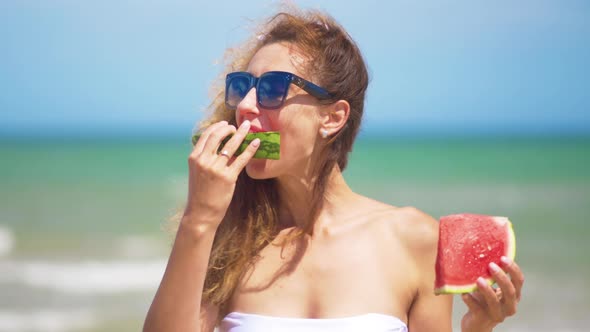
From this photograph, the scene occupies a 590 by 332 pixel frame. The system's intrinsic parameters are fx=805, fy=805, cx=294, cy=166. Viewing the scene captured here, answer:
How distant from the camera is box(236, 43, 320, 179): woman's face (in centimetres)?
369

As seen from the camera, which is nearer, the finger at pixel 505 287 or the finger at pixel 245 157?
the finger at pixel 505 287

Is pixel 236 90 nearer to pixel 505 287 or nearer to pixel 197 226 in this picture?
pixel 197 226

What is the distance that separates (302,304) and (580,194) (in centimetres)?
2348

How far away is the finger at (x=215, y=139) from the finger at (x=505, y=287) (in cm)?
120

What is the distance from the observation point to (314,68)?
381 centimetres

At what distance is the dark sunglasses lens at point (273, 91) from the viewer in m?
3.67

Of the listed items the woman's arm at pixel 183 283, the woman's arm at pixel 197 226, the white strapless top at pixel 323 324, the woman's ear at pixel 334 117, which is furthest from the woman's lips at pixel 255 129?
the white strapless top at pixel 323 324

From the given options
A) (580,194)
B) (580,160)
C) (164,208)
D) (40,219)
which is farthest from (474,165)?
(40,219)

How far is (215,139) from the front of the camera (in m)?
3.36

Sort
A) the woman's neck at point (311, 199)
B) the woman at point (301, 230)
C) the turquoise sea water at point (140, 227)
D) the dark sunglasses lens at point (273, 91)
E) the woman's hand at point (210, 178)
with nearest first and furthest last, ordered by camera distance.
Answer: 1. the woman's hand at point (210, 178)
2. the woman at point (301, 230)
3. the dark sunglasses lens at point (273, 91)
4. the woman's neck at point (311, 199)
5. the turquoise sea water at point (140, 227)

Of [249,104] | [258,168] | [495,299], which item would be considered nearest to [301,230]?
[258,168]

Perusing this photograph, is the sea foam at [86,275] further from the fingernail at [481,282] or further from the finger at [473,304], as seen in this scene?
the fingernail at [481,282]

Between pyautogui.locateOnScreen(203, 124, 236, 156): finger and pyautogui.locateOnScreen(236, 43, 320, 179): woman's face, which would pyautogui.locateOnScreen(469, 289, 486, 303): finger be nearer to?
pyautogui.locateOnScreen(236, 43, 320, 179): woman's face

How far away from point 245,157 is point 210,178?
20 centimetres
